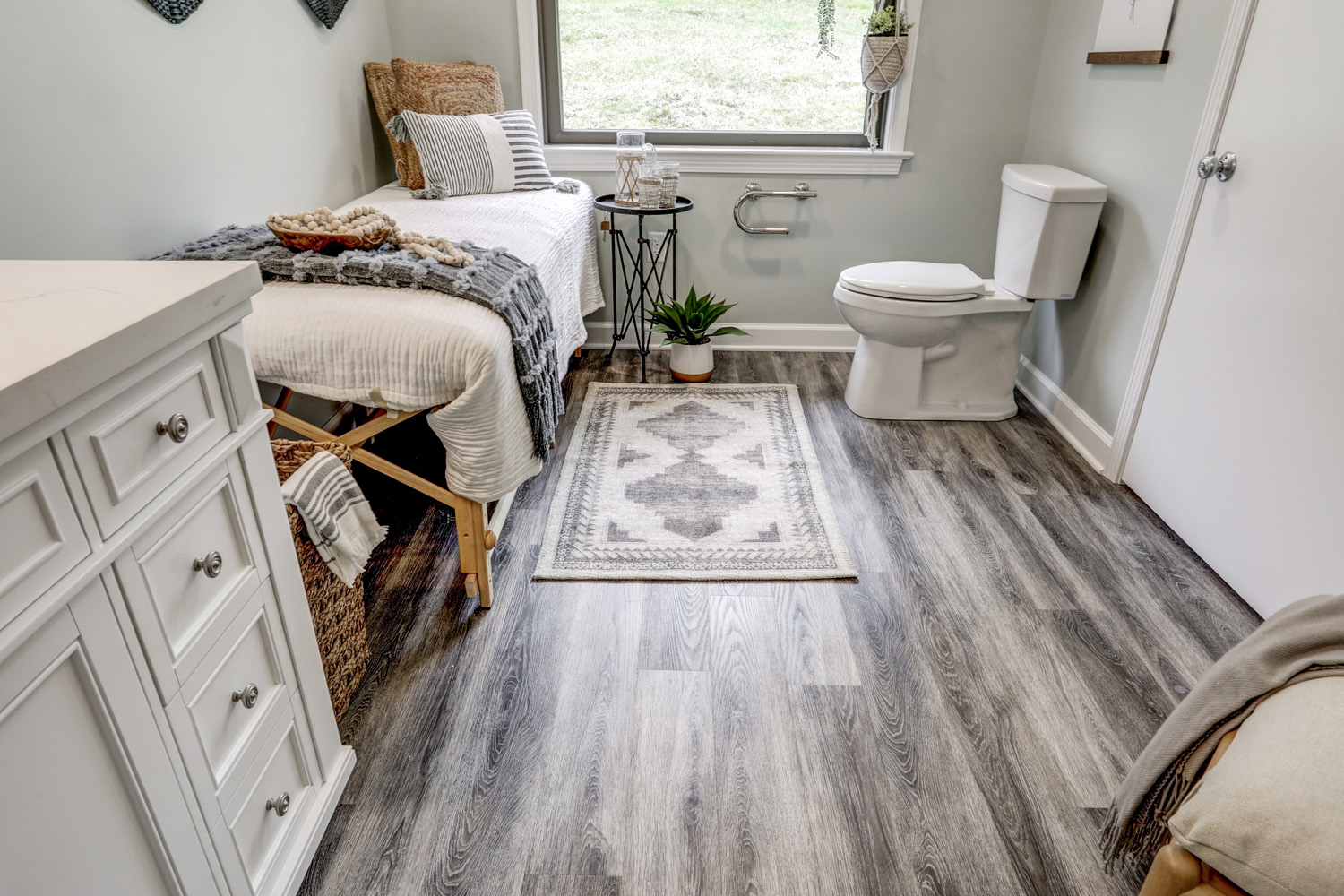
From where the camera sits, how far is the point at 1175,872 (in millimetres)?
906

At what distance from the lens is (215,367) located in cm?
98

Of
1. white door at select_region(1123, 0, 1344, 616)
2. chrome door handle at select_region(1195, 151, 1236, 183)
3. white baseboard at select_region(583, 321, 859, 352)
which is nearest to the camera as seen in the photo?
white door at select_region(1123, 0, 1344, 616)

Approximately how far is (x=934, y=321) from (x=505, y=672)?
5.72ft

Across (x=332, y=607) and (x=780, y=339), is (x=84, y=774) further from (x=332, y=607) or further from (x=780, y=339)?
(x=780, y=339)

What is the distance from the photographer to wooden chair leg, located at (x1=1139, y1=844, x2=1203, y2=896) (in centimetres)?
90

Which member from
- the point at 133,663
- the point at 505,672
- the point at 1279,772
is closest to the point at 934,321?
the point at 505,672

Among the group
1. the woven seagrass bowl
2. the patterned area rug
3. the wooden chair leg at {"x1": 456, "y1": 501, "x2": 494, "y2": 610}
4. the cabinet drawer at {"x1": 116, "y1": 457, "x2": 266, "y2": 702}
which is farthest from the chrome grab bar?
the cabinet drawer at {"x1": 116, "y1": 457, "x2": 266, "y2": 702}

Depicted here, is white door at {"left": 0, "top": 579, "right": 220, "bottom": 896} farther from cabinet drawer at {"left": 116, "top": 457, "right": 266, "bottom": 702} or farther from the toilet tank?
the toilet tank

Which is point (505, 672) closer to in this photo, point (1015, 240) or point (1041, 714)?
point (1041, 714)

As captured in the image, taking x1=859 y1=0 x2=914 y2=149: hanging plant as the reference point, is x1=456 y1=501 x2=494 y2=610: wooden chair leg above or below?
below

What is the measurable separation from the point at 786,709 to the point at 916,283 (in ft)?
5.05

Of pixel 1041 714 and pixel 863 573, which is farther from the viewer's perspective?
pixel 863 573

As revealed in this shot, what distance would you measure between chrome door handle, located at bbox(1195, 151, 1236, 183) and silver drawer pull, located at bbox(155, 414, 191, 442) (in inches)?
86.8

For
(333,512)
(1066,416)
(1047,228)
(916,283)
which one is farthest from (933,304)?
(333,512)
